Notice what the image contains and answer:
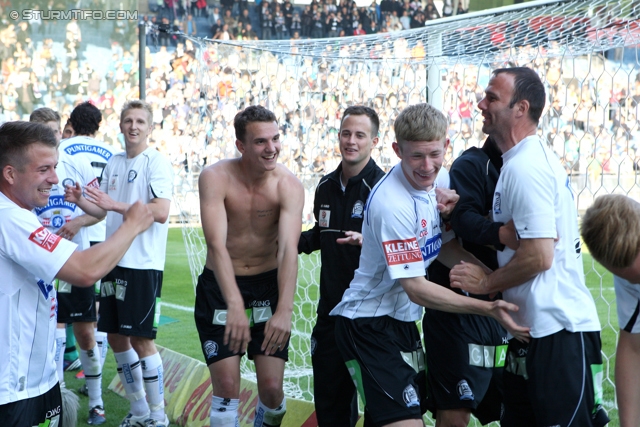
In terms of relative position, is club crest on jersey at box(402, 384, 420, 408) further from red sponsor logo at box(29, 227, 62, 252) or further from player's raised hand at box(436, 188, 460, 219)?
red sponsor logo at box(29, 227, 62, 252)

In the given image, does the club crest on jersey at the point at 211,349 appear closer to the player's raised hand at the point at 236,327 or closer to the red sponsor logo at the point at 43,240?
the player's raised hand at the point at 236,327

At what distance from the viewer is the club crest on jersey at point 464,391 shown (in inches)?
128

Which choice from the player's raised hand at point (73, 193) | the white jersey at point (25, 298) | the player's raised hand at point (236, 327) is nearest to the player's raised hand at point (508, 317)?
the player's raised hand at point (236, 327)

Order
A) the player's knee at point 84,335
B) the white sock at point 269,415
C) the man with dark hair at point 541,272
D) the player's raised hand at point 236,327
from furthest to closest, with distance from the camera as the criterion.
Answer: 1. the player's knee at point 84,335
2. the white sock at point 269,415
3. the player's raised hand at point 236,327
4. the man with dark hair at point 541,272

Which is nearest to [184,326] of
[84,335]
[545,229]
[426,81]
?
[84,335]

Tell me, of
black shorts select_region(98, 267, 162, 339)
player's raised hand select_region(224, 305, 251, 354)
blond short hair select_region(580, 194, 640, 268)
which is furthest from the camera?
black shorts select_region(98, 267, 162, 339)

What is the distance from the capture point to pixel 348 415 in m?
3.87

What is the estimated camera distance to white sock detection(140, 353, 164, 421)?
4793mm

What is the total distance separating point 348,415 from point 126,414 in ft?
7.11

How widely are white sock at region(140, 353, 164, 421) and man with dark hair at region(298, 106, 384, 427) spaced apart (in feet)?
4.60

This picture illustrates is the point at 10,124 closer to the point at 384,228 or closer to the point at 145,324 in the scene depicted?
the point at 384,228

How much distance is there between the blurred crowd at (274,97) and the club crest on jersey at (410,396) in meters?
6.23

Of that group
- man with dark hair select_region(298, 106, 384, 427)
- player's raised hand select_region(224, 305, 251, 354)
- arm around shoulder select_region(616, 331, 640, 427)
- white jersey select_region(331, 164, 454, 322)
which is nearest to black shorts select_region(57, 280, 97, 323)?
player's raised hand select_region(224, 305, 251, 354)

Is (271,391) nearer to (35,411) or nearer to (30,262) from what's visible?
(35,411)
